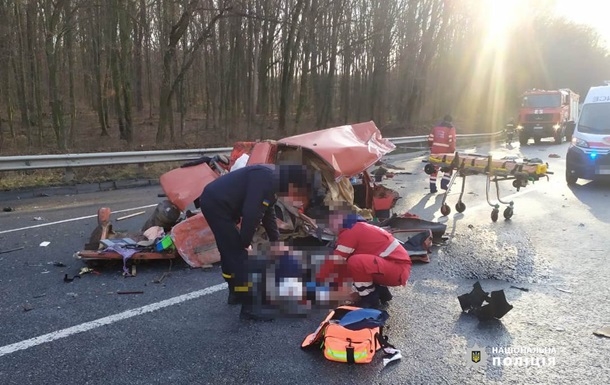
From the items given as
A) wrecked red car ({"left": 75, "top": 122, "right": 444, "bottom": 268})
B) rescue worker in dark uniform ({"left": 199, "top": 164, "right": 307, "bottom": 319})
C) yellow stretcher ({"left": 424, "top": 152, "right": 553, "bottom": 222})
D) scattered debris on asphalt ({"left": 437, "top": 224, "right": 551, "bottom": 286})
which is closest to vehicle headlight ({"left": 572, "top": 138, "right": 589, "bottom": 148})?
yellow stretcher ({"left": 424, "top": 152, "right": 553, "bottom": 222})

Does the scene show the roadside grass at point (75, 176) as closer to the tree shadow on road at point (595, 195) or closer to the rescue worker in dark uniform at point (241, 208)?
the rescue worker in dark uniform at point (241, 208)

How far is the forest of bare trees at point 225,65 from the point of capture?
17969 millimetres

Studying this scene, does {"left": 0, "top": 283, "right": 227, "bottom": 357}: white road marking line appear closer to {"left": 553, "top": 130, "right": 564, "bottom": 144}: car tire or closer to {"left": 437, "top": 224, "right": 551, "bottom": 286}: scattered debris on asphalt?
{"left": 437, "top": 224, "right": 551, "bottom": 286}: scattered debris on asphalt

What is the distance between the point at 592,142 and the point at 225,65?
19287 millimetres

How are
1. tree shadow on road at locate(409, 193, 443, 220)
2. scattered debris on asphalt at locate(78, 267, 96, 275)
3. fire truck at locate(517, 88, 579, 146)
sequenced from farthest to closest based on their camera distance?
fire truck at locate(517, 88, 579, 146), tree shadow on road at locate(409, 193, 443, 220), scattered debris on asphalt at locate(78, 267, 96, 275)

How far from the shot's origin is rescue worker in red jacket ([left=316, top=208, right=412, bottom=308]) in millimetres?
4012

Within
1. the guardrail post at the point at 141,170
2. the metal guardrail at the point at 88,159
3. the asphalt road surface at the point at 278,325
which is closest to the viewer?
the asphalt road surface at the point at 278,325

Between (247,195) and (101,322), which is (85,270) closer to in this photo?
(101,322)

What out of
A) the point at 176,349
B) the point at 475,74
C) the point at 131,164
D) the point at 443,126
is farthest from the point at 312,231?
the point at 475,74

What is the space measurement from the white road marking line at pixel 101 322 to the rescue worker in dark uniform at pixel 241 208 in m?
0.47

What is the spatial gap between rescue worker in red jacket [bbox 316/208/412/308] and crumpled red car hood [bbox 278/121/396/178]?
6.02 ft

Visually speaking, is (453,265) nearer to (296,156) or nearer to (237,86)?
(296,156)

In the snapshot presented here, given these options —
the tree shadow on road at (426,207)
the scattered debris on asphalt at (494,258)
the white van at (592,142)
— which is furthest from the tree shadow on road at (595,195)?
the tree shadow on road at (426,207)

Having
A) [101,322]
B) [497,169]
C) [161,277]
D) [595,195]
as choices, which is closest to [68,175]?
[161,277]
